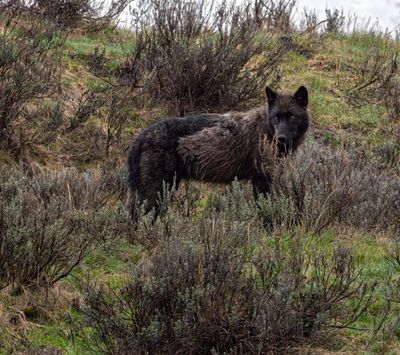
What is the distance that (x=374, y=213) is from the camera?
8.38 m

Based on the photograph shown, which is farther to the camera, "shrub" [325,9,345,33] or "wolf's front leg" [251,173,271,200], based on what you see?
"shrub" [325,9,345,33]

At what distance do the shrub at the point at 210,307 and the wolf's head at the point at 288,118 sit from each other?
369cm

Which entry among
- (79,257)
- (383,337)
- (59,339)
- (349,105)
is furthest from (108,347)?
(349,105)

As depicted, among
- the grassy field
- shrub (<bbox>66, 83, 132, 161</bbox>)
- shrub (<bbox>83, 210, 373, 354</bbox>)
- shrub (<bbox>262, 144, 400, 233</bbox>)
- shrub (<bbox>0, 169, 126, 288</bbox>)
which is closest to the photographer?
shrub (<bbox>83, 210, 373, 354</bbox>)

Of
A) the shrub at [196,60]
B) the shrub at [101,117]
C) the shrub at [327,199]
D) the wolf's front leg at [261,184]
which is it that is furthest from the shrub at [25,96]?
the shrub at [327,199]

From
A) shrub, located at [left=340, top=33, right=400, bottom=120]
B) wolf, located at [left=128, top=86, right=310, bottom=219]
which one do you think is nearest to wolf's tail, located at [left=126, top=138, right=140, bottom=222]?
wolf, located at [left=128, top=86, right=310, bottom=219]

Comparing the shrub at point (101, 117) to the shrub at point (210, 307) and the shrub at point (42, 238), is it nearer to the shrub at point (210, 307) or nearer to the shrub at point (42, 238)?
the shrub at point (42, 238)

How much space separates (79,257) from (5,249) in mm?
566

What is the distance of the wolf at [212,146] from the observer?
27.9 ft

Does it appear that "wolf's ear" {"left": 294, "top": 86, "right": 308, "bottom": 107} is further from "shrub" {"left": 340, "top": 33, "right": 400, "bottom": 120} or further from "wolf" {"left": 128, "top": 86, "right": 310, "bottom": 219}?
"shrub" {"left": 340, "top": 33, "right": 400, "bottom": 120}

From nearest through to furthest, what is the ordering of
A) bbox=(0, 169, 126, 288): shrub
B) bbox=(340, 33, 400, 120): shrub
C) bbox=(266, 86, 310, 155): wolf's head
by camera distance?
bbox=(0, 169, 126, 288): shrub → bbox=(266, 86, 310, 155): wolf's head → bbox=(340, 33, 400, 120): shrub

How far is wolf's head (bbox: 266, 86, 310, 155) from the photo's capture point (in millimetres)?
8766

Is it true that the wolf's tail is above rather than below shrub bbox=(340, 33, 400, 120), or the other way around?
below

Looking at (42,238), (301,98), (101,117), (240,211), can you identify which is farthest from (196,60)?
(42,238)
